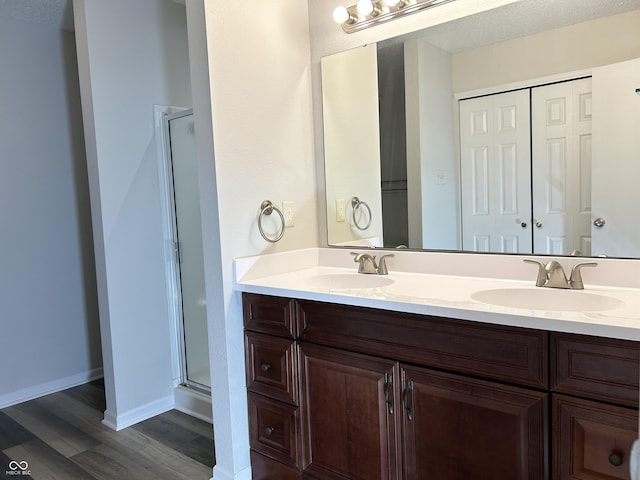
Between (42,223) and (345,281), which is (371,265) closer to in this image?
(345,281)

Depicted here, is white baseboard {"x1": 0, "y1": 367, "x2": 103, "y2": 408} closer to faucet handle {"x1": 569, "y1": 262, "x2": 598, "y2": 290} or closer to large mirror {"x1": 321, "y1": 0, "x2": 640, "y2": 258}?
large mirror {"x1": 321, "y1": 0, "x2": 640, "y2": 258}

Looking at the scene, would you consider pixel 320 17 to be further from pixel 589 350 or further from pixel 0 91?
pixel 0 91

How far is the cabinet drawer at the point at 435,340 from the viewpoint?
4.07 feet

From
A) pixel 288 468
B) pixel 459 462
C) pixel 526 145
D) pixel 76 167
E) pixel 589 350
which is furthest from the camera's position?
pixel 76 167

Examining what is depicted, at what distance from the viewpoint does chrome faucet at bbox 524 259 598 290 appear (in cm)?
152

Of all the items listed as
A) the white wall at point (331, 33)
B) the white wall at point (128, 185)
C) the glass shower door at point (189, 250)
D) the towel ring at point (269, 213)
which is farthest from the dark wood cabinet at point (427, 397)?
the white wall at point (128, 185)

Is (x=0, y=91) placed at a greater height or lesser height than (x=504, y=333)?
greater

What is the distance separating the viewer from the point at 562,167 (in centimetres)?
163

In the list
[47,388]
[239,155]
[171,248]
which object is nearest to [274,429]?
[239,155]

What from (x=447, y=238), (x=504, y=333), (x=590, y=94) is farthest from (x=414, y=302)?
(x=590, y=94)

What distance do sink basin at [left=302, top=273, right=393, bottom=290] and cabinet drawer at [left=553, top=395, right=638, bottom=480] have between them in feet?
2.80

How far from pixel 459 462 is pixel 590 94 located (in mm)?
1215

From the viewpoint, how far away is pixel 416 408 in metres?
1.47

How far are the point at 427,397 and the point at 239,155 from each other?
1.15m
